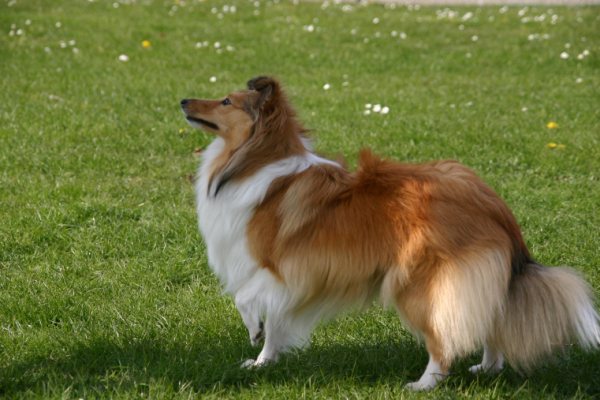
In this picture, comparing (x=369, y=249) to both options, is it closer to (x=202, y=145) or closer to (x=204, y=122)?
(x=204, y=122)

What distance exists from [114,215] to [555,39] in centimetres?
860

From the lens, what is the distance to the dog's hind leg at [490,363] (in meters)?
4.07

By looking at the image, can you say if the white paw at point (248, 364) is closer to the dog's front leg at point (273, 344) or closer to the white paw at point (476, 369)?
the dog's front leg at point (273, 344)

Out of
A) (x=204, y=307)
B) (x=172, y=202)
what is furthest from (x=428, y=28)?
(x=204, y=307)

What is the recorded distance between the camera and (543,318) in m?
3.63

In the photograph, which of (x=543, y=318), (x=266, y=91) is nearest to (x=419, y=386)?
(x=543, y=318)

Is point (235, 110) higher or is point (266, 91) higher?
point (266, 91)

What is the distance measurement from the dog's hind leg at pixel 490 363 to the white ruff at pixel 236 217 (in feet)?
3.77

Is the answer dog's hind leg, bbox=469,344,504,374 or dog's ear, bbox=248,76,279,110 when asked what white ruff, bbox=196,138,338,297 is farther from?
dog's hind leg, bbox=469,344,504,374

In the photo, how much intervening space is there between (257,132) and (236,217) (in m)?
0.41

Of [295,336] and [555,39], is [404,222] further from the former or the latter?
[555,39]

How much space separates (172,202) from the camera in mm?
6496

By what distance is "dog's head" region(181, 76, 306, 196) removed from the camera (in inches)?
159

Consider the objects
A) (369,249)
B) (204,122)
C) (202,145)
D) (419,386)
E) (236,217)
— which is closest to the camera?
(369,249)
